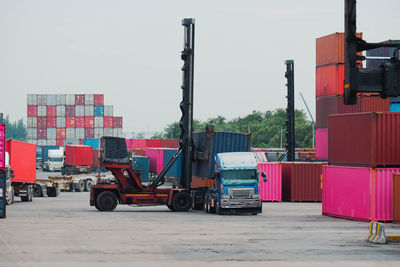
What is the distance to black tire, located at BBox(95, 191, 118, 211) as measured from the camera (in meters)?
34.9

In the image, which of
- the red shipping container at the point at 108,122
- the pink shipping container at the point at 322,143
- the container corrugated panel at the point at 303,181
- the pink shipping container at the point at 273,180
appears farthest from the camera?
the red shipping container at the point at 108,122

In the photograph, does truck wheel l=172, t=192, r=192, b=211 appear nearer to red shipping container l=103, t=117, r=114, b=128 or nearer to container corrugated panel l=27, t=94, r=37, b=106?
red shipping container l=103, t=117, r=114, b=128

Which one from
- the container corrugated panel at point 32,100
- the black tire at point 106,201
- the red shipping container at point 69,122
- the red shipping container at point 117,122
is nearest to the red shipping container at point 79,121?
the red shipping container at point 69,122

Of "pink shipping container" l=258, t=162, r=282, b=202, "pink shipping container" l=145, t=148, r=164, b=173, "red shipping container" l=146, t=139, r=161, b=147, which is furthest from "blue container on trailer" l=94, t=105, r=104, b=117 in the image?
"pink shipping container" l=258, t=162, r=282, b=202

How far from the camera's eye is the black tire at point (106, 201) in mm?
34906

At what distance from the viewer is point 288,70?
49.4 m

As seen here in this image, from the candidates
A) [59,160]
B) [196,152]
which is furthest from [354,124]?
[59,160]

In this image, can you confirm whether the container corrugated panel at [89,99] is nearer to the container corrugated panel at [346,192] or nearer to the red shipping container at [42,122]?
the red shipping container at [42,122]

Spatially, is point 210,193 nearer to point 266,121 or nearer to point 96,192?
point 96,192

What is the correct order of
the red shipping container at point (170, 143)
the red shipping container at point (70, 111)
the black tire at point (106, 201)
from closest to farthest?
the black tire at point (106, 201) < the red shipping container at point (170, 143) < the red shipping container at point (70, 111)

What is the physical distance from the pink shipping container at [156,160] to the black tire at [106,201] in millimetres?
37047

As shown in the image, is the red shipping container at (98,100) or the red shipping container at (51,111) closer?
the red shipping container at (98,100)

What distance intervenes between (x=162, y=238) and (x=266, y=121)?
154 m

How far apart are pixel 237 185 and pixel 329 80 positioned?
19.5m
